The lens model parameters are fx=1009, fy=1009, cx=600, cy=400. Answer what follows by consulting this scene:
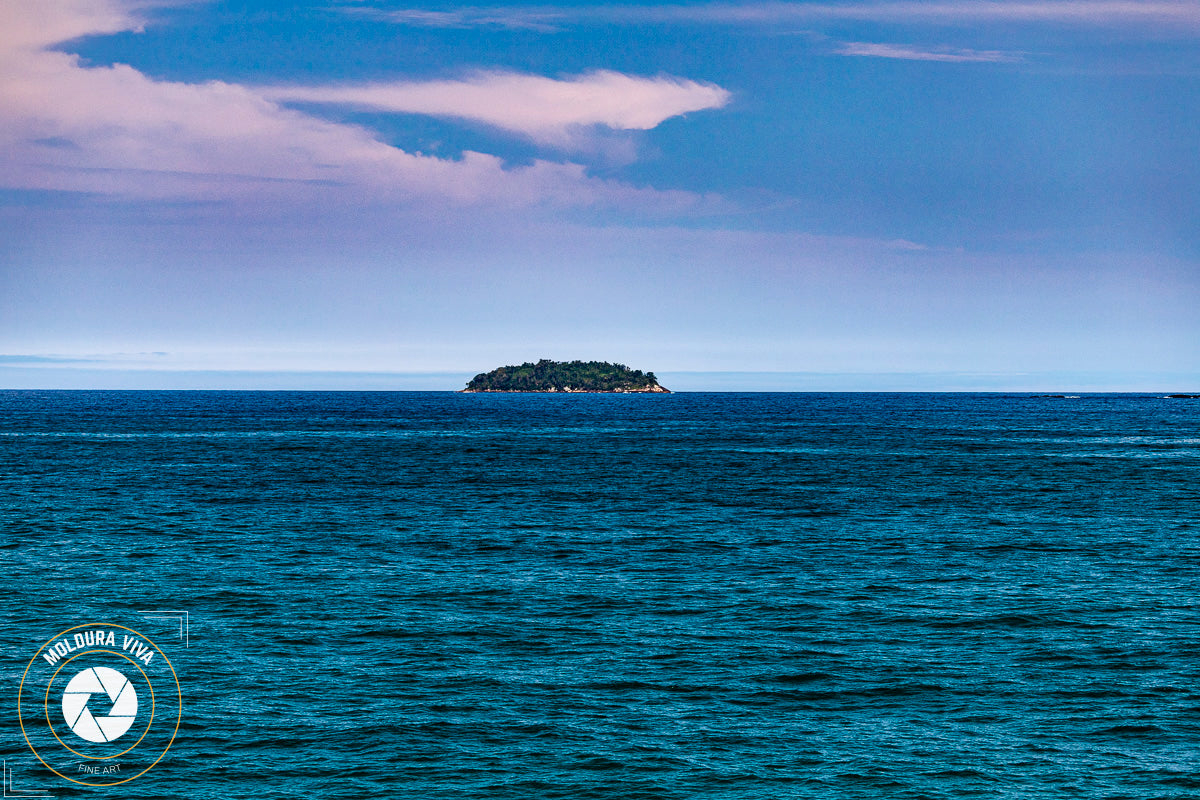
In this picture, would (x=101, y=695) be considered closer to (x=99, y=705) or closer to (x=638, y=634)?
(x=99, y=705)

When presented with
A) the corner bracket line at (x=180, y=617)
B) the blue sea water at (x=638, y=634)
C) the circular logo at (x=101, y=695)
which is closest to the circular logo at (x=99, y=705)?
the circular logo at (x=101, y=695)

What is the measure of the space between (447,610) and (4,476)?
64.9m


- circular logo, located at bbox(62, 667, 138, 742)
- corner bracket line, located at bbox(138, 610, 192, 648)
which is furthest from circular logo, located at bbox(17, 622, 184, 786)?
corner bracket line, located at bbox(138, 610, 192, 648)

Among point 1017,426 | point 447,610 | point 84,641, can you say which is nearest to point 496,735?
point 447,610

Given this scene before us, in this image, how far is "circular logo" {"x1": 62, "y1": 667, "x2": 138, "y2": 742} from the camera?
2427 cm

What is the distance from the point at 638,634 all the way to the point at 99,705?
15416 mm

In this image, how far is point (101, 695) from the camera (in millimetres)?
26984

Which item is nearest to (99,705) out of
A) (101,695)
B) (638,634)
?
(101,695)

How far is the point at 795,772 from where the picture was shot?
21.8 meters

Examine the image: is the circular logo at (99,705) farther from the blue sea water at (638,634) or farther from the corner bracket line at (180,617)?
the corner bracket line at (180,617)

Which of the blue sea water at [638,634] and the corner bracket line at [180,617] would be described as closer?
the blue sea water at [638,634]

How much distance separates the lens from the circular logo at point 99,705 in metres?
22.5

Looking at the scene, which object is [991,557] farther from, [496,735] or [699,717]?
[496,735]

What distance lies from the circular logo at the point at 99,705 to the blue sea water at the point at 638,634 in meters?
0.53
